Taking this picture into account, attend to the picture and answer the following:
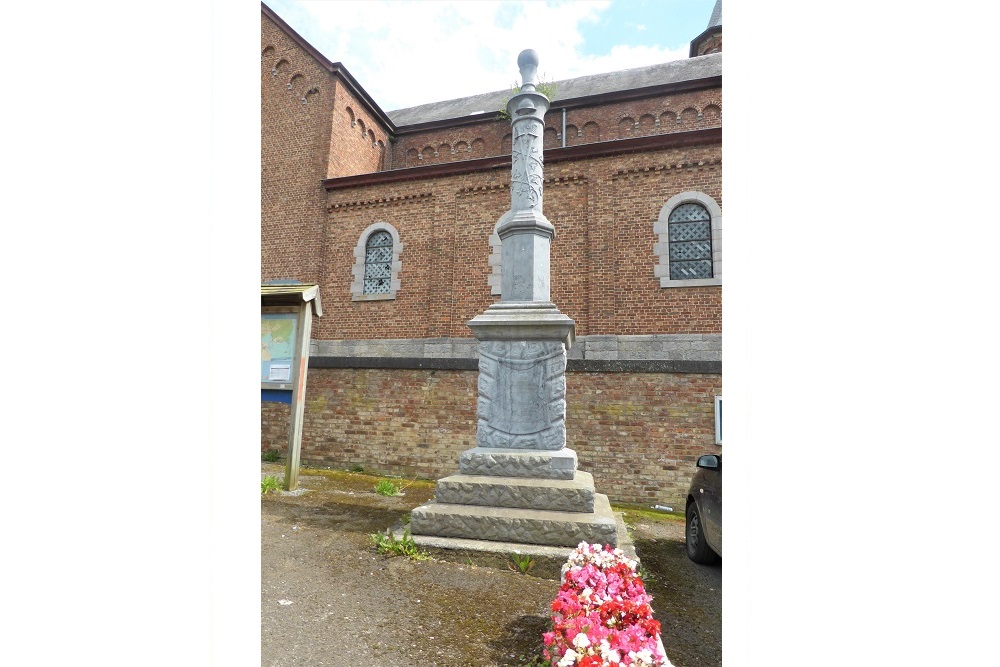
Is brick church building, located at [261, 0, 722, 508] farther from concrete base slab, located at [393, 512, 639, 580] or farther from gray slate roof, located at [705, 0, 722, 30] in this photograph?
gray slate roof, located at [705, 0, 722, 30]

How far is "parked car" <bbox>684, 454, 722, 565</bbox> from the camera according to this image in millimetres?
3924

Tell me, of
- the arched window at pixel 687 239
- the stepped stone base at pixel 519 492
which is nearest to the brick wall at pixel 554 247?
the arched window at pixel 687 239

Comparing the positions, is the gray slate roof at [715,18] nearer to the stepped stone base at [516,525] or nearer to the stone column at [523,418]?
the stone column at [523,418]

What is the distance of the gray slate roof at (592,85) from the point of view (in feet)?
44.6

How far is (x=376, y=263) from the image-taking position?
1063 cm

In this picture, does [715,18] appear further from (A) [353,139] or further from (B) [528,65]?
(B) [528,65]

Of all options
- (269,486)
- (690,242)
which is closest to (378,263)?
(269,486)

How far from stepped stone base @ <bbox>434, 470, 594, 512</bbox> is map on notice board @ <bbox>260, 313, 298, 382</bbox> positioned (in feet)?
12.2

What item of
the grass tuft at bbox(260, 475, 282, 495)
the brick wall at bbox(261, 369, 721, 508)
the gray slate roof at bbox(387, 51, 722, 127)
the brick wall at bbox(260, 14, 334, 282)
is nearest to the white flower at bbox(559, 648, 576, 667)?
the grass tuft at bbox(260, 475, 282, 495)
